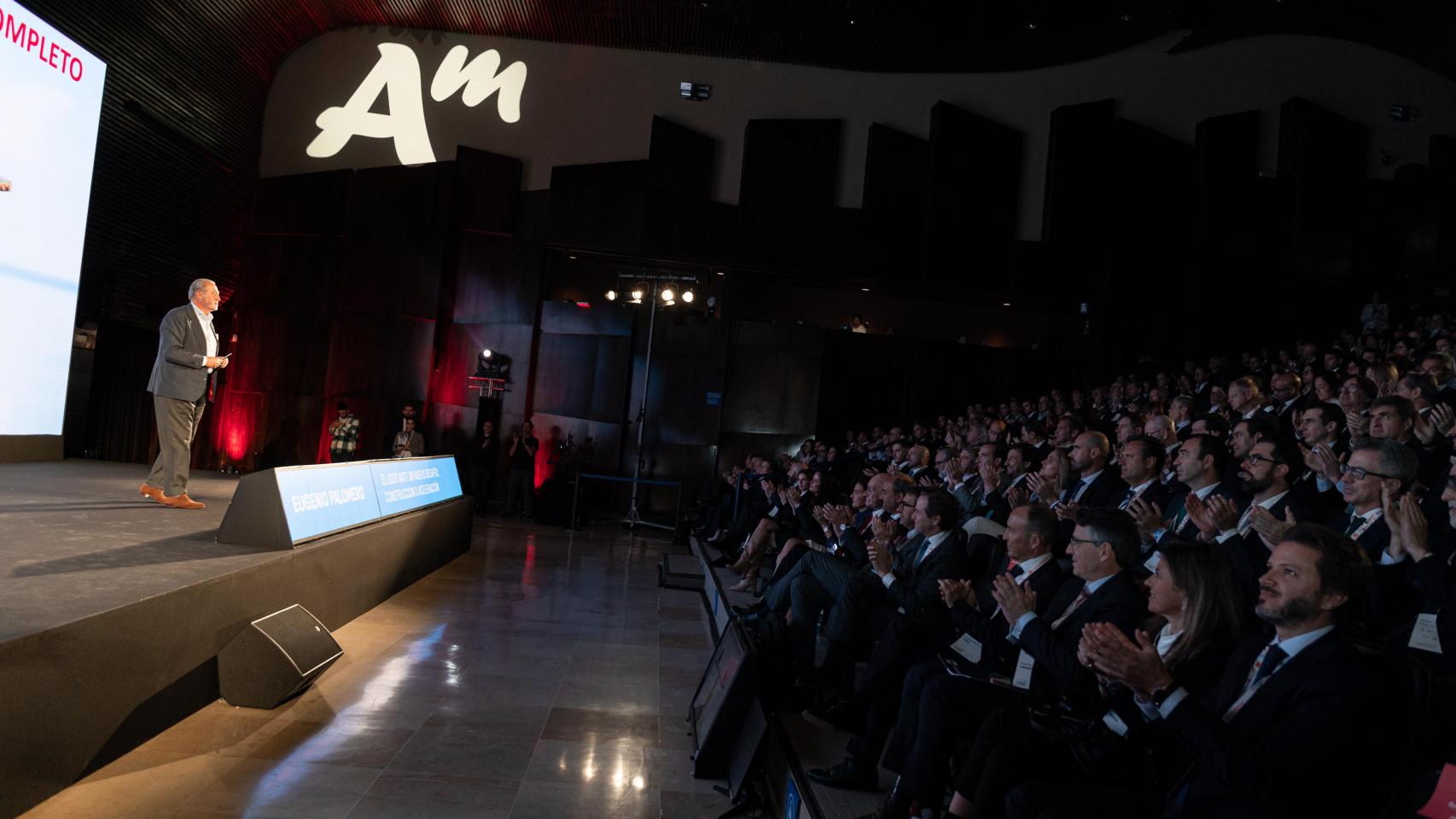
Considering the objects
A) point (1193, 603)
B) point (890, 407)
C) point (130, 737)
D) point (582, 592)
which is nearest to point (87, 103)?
point (582, 592)

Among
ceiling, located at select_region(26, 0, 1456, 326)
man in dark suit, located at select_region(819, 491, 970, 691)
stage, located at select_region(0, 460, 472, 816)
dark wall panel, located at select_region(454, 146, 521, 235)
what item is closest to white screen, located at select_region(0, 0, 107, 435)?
stage, located at select_region(0, 460, 472, 816)

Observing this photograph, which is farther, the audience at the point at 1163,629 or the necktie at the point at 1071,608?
the necktie at the point at 1071,608

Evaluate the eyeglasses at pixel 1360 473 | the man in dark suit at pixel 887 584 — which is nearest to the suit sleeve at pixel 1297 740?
the eyeglasses at pixel 1360 473

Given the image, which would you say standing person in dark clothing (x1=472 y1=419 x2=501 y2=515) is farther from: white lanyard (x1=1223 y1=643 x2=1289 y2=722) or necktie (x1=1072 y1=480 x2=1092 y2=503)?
white lanyard (x1=1223 y1=643 x2=1289 y2=722)

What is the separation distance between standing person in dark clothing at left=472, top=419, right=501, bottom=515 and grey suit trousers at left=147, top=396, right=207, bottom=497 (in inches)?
246

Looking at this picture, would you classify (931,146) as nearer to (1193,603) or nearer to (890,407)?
(890,407)

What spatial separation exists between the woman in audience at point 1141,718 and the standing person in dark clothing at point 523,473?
970 cm

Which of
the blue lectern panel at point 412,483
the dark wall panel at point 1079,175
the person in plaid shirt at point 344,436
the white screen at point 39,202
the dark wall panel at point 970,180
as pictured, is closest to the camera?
the blue lectern panel at point 412,483

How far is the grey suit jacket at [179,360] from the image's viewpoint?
16.2ft

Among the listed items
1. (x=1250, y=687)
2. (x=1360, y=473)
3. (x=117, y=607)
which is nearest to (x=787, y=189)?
(x=1360, y=473)

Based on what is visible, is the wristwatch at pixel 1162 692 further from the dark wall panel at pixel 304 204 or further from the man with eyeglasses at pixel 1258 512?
the dark wall panel at pixel 304 204

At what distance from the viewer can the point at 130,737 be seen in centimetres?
296

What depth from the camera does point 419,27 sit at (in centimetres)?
1290

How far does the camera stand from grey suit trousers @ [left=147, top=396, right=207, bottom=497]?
16.2 feet
